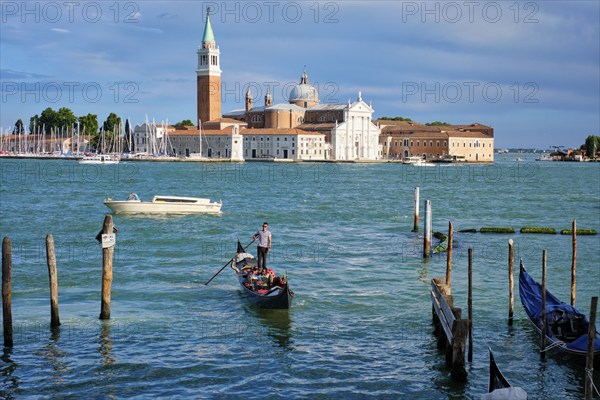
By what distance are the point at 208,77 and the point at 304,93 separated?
1367cm

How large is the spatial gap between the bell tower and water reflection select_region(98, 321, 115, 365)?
300 feet

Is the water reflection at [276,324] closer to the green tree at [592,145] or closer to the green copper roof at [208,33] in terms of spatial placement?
the green copper roof at [208,33]

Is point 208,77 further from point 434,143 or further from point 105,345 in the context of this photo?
point 105,345

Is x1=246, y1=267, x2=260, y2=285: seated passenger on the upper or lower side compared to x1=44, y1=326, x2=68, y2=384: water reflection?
upper

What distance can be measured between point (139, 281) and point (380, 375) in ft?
21.4

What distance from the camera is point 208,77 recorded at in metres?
100

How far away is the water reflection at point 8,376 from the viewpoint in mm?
7894

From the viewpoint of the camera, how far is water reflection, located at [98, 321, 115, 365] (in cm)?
905

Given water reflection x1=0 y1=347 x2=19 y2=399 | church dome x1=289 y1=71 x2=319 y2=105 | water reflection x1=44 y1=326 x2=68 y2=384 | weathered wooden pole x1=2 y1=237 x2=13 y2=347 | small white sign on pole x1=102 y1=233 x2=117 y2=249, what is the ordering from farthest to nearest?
church dome x1=289 y1=71 x2=319 y2=105, small white sign on pole x1=102 y1=233 x2=117 y2=249, weathered wooden pole x1=2 y1=237 x2=13 y2=347, water reflection x1=44 y1=326 x2=68 y2=384, water reflection x1=0 y1=347 x2=19 y2=399

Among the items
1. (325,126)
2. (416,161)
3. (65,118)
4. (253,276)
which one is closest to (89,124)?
(65,118)

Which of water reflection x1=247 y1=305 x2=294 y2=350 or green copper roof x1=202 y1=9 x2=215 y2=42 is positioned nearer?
water reflection x1=247 y1=305 x2=294 y2=350

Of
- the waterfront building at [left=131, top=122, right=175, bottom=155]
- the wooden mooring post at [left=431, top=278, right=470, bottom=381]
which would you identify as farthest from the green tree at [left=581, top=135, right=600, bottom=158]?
the wooden mooring post at [left=431, top=278, right=470, bottom=381]

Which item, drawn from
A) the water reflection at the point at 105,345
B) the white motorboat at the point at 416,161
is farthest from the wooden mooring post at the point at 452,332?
the white motorboat at the point at 416,161

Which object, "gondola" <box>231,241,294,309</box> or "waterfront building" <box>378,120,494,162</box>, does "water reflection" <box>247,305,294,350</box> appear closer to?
"gondola" <box>231,241,294,309</box>
